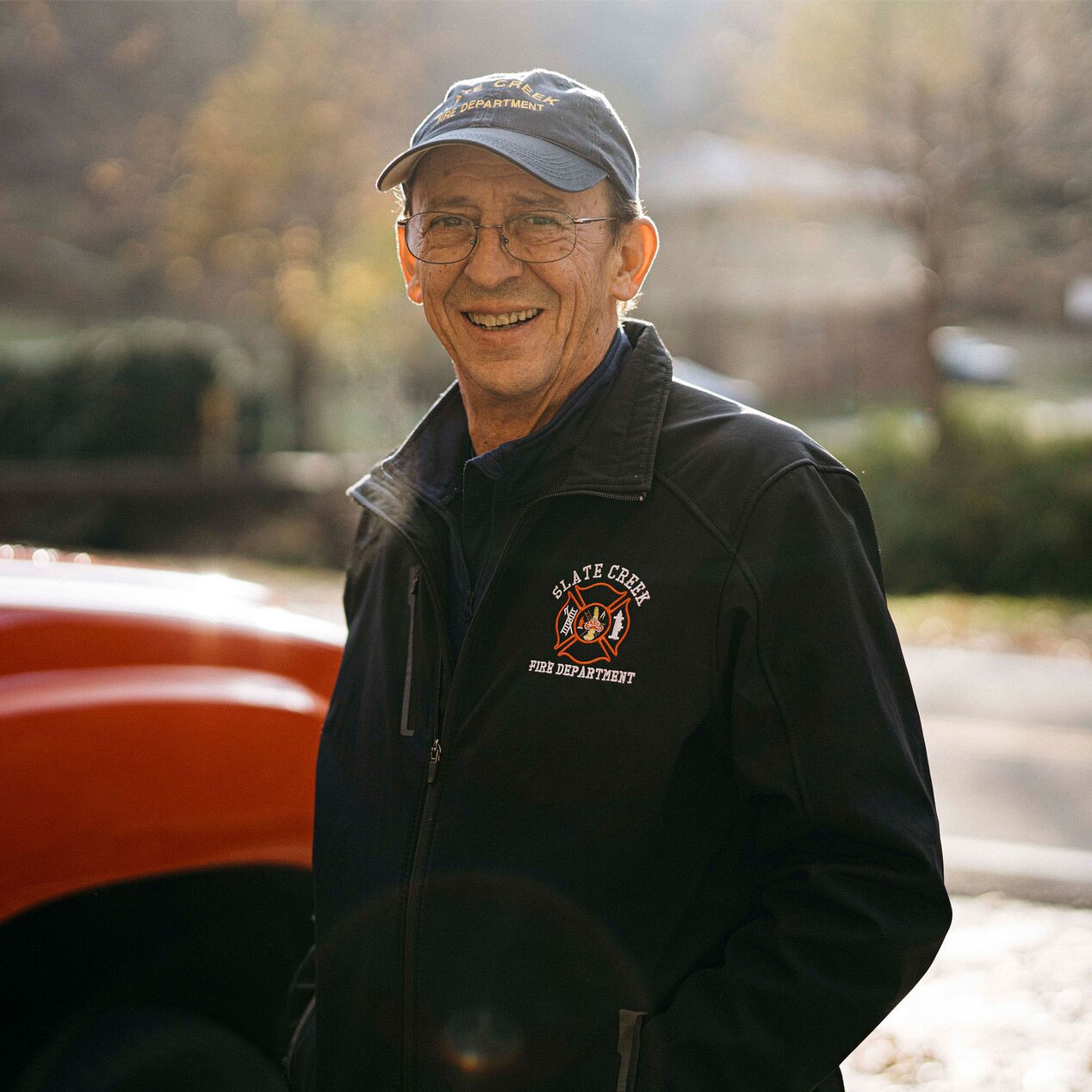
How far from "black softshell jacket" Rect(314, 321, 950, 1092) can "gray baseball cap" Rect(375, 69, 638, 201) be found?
13.0 inches

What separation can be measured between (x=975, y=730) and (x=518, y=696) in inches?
249

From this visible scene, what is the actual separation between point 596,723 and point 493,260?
77 centimetres

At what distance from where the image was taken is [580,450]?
181 centimetres

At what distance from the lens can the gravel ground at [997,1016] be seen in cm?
370

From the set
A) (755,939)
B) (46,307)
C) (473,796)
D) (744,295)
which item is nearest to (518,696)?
(473,796)

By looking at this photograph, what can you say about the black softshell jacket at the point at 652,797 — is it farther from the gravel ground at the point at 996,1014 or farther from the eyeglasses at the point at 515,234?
the gravel ground at the point at 996,1014

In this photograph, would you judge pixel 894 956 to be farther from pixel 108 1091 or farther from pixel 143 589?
pixel 143 589

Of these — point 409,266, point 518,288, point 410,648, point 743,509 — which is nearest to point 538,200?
point 518,288

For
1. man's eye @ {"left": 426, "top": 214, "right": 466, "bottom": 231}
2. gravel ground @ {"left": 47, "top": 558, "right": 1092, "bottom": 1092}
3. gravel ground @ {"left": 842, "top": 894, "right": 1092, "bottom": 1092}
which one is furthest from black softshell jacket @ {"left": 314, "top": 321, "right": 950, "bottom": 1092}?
gravel ground @ {"left": 842, "top": 894, "right": 1092, "bottom": 1092}

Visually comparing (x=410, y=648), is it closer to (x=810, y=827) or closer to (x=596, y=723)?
(x=596, y=723)

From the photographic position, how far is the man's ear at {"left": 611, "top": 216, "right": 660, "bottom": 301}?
6.66ft

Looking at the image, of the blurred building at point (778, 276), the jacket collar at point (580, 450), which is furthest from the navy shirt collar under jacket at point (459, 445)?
the blurred building at point (778, 276)

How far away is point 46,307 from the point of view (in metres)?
44.2

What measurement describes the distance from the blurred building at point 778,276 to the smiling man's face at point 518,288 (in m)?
15.1
